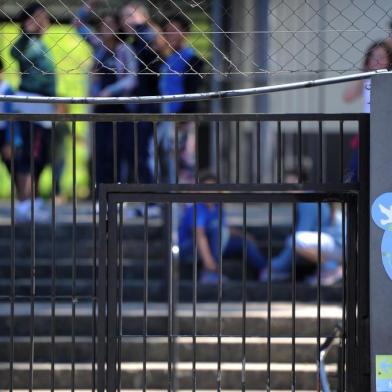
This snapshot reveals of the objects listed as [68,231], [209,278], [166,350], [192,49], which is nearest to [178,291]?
[209,278]

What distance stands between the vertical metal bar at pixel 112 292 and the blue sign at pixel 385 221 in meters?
1.35

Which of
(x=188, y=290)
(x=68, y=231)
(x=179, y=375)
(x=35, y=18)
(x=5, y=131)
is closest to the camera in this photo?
(x=35, y=18)

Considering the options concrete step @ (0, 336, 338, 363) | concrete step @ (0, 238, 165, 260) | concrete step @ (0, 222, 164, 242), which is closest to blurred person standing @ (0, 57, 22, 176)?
concrete step @ (0, 222, 164, 242)

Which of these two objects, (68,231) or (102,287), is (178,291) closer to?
(68,231)

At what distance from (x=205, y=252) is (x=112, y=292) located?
4.35m

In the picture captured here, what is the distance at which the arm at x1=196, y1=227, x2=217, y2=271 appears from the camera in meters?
9.70

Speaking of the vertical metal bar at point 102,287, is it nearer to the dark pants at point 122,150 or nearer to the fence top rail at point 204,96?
the fence top rail at point 204,96

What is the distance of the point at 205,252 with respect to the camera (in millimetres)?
9695

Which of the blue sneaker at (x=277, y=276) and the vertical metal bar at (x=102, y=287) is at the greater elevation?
the vertical metal bar at (x=102, y=287)

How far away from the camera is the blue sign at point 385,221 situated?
5.11 metres

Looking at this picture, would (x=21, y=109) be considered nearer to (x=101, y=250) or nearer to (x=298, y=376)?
(x=298, y=376)

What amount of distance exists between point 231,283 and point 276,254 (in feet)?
2.51

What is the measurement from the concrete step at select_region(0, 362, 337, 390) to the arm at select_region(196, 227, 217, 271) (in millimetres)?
1317

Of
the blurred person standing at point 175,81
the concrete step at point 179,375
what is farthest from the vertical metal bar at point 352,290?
the blurred person standing at point 175,81
